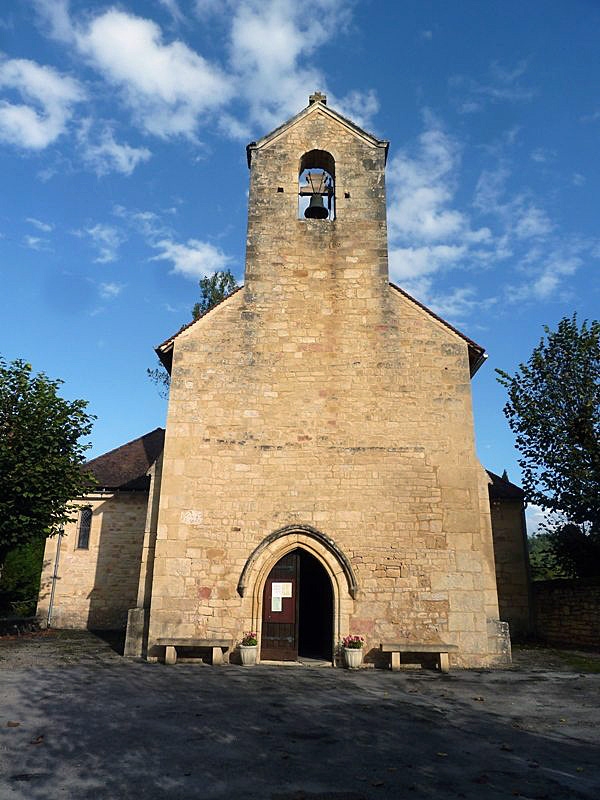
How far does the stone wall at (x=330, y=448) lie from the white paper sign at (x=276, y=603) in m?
0.40

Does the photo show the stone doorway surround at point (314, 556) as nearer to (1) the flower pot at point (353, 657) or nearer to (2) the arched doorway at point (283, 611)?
(2) the arched doorway at point (283, 611)

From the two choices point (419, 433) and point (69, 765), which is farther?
point (419, 433)

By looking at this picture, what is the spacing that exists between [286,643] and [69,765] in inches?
265

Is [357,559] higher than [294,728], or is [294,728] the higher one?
[357,559]

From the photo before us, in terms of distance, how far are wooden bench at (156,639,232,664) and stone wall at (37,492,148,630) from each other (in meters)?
8.15

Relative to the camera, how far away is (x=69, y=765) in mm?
5180

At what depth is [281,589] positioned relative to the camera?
11.7 metres

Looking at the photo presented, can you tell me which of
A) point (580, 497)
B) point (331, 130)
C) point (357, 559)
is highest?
point (331, 130)

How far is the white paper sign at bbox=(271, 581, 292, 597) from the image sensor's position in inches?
458

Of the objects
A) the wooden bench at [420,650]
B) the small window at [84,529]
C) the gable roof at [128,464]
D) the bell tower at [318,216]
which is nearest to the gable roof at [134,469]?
the gable roof at [128,464]

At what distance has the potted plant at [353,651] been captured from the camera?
10.8m

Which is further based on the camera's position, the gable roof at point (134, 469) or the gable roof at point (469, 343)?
the gable roof at point (134, 469)

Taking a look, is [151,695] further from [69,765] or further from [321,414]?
[321,414]

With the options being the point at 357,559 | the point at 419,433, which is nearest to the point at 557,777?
the point at 357,559
